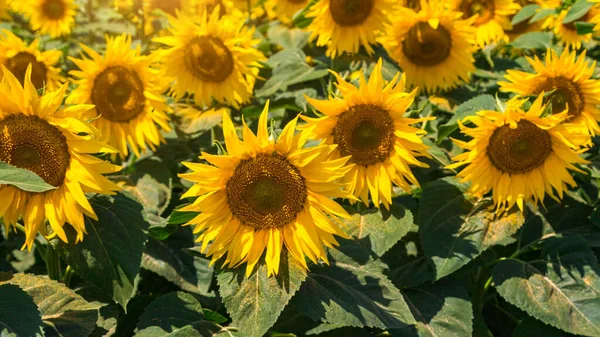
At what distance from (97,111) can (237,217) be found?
139cm

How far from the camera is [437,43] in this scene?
3697 millimetres

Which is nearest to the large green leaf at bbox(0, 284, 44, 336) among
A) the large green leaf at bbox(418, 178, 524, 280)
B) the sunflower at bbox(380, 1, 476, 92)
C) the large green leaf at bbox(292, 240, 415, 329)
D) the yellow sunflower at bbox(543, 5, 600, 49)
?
the large green leaf at bbox(292, 240, 415, 329)

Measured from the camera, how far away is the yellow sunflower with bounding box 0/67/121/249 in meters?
2.16

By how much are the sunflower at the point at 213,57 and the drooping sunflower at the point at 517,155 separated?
1.40m

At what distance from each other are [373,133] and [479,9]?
195 centimetres

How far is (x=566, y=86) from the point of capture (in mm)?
3074

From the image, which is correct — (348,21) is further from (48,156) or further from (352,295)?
(48,156)

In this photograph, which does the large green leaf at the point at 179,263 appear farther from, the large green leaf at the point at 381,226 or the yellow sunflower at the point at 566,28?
the yellow sunflower at the point at 566,28

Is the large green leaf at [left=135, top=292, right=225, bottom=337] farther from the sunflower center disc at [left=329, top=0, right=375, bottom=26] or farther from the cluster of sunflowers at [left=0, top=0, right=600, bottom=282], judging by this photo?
the sunflower center disc at [left=329, top=0, right=375, bottom=26]

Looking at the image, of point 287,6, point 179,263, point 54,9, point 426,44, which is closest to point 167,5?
point 287,6

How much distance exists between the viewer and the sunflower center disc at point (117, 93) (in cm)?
338

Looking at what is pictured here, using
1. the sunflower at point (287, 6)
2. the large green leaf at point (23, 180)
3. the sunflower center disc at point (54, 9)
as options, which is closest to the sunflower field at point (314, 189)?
the large green leaf at point (23, 180)

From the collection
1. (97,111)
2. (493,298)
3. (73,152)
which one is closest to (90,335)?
(73,152)

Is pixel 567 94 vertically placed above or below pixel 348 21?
below
